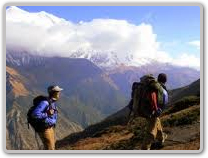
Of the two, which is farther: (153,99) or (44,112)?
(153,99)

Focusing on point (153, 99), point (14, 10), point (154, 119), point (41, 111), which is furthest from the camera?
point (14, 10)

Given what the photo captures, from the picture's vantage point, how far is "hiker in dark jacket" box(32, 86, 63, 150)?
1003cm

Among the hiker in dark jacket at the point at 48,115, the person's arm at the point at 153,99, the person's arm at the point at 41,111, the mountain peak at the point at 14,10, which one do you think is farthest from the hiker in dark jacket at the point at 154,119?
the mountain peak at the point at 14,10

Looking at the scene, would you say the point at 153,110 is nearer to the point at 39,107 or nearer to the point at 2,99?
the point at 39,107

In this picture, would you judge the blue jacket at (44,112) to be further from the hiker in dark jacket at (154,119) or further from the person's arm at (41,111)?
the hiker in dark jacket at (154,119)

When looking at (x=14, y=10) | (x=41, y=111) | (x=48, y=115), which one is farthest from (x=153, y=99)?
(x=14, y=10)

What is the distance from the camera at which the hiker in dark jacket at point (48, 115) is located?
32.9 ft

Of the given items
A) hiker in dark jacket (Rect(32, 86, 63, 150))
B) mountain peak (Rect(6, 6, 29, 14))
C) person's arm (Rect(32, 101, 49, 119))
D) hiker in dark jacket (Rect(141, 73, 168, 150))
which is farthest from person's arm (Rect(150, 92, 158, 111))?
mountain peak (Rect(6, 6, 29, 14))

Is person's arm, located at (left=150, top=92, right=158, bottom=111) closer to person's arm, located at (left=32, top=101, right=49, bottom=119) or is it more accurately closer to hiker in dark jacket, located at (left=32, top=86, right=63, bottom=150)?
hiker in dark jacket, located at (left=32, top=86, right=63, bottom=150)

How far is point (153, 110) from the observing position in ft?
33.5

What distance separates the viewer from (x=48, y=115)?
10.1m

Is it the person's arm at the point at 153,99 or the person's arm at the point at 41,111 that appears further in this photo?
the person's arm at the point at 153,99

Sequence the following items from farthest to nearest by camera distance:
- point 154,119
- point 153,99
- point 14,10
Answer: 1. point 14,10
2. point 154,119
3. point 153,99

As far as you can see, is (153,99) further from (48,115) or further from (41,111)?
(41,111)
